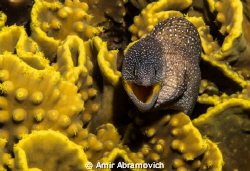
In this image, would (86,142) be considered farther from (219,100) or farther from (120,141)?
(219,100)

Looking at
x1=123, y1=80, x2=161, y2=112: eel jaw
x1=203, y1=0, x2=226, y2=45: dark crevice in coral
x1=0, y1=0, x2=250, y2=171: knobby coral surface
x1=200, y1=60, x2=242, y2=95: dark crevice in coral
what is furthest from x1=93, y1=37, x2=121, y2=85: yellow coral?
x1=203, y1=0, x2=226, y2=45: dark crevice in coral

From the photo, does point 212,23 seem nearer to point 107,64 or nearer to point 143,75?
point 107,64

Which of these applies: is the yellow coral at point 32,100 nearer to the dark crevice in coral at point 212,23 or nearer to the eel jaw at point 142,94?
the eel jaw at point 142,94

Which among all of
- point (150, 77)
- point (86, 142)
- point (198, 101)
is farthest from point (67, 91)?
point (198, 101)

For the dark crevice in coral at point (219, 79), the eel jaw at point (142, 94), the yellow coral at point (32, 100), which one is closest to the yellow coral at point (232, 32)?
the dark crevice in coral at point (219, 79)

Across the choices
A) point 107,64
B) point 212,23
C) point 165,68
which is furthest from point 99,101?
point 212,23

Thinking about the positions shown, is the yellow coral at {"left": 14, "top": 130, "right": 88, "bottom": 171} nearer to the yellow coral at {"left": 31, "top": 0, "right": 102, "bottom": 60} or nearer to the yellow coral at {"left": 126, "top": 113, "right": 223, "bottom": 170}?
the yellow coral at {"left": 126, "top": 113, "right": 223, "bottom": 170}
